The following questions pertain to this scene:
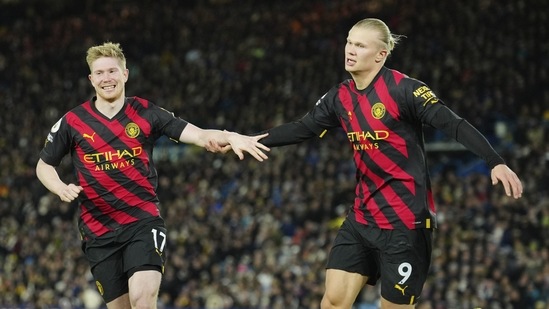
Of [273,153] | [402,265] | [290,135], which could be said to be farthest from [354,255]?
[273,153]

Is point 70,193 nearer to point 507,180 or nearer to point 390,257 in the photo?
point 390,257

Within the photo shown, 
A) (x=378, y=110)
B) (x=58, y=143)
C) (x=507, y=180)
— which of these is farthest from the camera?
(x=58, y=143)

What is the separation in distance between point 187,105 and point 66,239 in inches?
213

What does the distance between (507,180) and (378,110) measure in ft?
3.59

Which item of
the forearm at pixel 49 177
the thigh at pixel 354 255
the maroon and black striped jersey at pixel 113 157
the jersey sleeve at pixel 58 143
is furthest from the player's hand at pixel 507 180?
the jersey sleeve at pixel 58 143

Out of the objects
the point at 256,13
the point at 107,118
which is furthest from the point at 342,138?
the point at 107,118

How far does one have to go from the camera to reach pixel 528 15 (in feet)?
69.9

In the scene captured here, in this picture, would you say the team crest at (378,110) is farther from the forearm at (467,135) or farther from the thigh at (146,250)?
the thigh at (146,250)

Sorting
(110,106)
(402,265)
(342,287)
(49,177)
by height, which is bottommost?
(342,287)

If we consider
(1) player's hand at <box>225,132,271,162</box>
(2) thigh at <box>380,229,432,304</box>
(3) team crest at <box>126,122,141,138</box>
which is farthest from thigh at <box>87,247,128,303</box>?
(2) thigh at <box>380,229,432,304</box>

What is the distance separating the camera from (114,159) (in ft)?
23.6

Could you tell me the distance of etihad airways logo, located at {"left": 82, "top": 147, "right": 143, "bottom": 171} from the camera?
7184 millimetres

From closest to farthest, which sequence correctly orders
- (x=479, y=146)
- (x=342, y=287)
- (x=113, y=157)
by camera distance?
(x=479, y=146) → (x=342, y=287) → (x=113, y=157)

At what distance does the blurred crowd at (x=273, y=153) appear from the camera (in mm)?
16766
